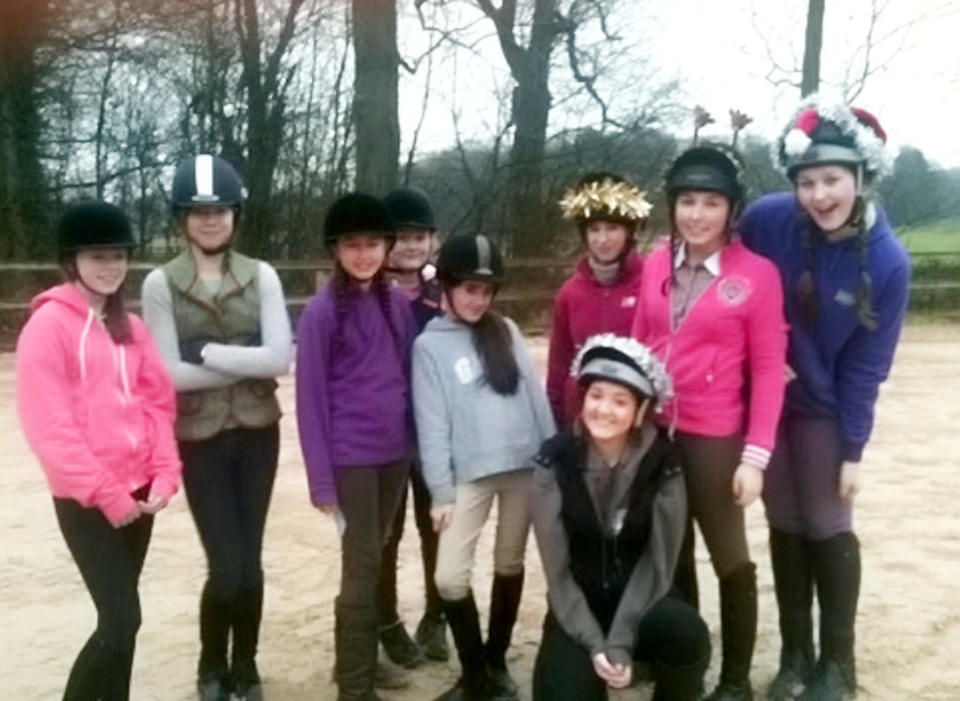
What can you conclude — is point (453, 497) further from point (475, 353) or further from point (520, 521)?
point (475, 353)

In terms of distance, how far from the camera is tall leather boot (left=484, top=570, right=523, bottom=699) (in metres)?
3.33

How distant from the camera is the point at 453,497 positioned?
3.19 metres

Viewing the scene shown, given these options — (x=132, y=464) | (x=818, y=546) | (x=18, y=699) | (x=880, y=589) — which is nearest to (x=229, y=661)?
(x=18, y=699)

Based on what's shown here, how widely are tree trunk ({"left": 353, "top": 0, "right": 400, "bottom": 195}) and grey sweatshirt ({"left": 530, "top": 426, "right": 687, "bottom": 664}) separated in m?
10.3

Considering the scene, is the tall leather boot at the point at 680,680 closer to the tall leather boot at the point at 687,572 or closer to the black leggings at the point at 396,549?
the tall leather boot at the point at 687,572

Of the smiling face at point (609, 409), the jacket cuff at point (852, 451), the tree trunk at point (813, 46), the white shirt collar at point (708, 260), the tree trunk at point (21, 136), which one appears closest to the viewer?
the smiling face at point (609, 409)

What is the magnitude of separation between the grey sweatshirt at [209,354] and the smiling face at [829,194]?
1525 millimetres

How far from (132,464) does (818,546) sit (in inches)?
77.5

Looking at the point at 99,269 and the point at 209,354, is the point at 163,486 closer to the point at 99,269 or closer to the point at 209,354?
the point at 209,354

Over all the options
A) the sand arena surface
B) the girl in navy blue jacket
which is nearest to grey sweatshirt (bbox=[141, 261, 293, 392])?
the sand arena surface

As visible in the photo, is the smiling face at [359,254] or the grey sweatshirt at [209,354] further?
the smiling face at [359,254]

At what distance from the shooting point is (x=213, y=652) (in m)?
3.33

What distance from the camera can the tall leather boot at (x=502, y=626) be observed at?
3328 millimetres

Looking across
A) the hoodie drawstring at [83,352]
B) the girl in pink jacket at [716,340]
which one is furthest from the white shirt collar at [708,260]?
the hoodie drawstring at [83,352]
